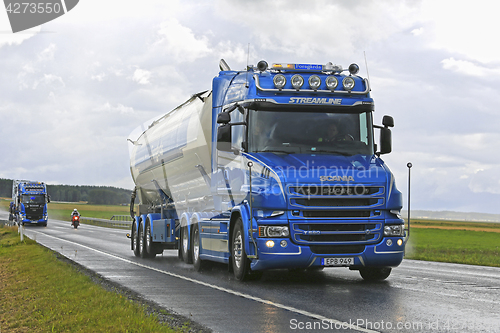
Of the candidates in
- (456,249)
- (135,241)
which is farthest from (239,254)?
(456,249)

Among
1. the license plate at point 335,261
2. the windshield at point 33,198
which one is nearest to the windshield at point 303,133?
the license plate at point 335,261

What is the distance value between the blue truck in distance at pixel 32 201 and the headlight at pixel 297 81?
4948cm

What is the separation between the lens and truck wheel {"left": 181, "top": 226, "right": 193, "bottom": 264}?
1577 cm

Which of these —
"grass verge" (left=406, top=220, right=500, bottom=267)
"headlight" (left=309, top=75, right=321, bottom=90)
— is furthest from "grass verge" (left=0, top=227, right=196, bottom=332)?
"grass verge" (left=406, top=220, right=500, bottom=267)

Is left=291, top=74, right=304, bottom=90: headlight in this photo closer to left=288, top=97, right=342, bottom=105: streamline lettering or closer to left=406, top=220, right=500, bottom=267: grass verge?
left=288, top=97, right=342, bottom=105: streamline lettering

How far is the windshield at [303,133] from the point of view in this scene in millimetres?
11547

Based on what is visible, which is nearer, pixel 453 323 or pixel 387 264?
pixel 453 323

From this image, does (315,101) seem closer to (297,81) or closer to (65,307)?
(297,81)

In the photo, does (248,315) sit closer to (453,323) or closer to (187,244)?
(453,323)

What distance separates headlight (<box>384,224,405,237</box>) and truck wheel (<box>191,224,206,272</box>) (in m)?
4.96

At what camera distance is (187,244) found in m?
15.9

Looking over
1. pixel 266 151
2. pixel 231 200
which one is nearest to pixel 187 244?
pixel 231 200

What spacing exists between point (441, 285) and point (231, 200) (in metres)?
4.09

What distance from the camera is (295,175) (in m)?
10.6
